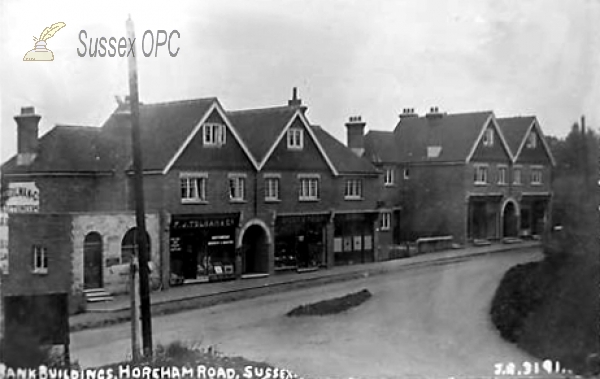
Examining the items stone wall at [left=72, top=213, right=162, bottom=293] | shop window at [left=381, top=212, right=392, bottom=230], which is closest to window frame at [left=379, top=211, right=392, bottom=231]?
shop window at [left=381, top=212, right=392, bottom=230]

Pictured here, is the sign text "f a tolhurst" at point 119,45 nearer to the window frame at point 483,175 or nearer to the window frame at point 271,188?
the window frame at point 271,188

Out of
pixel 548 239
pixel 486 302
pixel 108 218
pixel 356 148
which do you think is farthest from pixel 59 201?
pixel 548 239

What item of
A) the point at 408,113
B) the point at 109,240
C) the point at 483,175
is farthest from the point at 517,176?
the point at 109,240

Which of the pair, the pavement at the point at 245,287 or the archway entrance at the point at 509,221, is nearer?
the pavement at the point at 245,287

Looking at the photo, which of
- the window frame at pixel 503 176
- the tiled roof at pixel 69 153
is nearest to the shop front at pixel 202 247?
the tiled roof at pixel 69 153

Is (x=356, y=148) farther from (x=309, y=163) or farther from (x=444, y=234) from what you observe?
(x=444, y=234)

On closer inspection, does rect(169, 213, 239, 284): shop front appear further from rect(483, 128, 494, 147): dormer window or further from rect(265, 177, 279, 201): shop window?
rect(483, 128, 494, 147): dormer window
